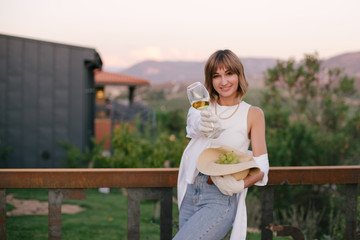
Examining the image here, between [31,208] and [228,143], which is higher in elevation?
[228,143]

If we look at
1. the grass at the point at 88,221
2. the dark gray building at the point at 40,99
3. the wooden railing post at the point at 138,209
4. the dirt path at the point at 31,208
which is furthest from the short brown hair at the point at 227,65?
the dark gray building at the point at 40,99

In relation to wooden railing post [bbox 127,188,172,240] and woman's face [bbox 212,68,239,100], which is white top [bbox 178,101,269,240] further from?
wooden railing post [bbox 127,188,172,240]

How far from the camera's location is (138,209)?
209 centimetres

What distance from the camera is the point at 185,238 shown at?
5.63 feet

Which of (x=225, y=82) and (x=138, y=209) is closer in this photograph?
(x=225, y=82)

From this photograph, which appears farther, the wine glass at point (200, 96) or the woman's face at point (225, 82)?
the woman's face at point (225, 82)

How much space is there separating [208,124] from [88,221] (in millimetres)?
3951

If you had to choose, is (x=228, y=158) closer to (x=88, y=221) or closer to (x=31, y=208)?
(x=88, y=221)

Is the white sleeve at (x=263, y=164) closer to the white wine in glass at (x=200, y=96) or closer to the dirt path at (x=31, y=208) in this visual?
the white wine in glass at (x=200, y=96)

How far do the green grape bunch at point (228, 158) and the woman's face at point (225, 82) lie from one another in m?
0.37

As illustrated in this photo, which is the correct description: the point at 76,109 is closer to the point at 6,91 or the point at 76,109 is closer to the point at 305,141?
the point at 6,91

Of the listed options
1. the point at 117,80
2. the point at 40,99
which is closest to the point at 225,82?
the point at 40,99

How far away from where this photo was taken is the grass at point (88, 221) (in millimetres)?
4215

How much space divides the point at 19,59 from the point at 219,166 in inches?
325
